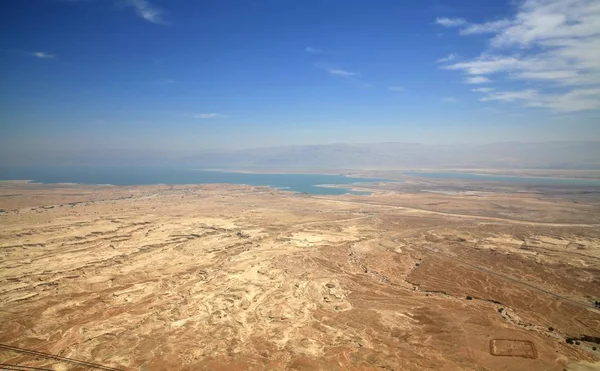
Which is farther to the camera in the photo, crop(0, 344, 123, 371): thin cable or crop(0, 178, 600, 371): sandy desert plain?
crop(0, 178, 600, 371): sandy desert plain

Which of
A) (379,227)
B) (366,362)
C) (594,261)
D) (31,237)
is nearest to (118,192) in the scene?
(31,237)

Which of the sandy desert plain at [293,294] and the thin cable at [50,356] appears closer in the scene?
the thin cable at [50,356]

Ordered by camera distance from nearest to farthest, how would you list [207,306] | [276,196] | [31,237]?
[207,306], [31,237], [276,196]

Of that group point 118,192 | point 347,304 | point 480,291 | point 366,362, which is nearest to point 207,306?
point 347,304

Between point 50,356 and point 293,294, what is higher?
point 50,356

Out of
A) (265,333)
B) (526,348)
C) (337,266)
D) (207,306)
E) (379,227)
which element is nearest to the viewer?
(526,348)

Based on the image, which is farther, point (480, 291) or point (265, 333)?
point (480, 291)

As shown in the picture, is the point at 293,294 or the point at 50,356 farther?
the point at 293,294

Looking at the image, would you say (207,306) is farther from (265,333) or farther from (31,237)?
(31,237)
